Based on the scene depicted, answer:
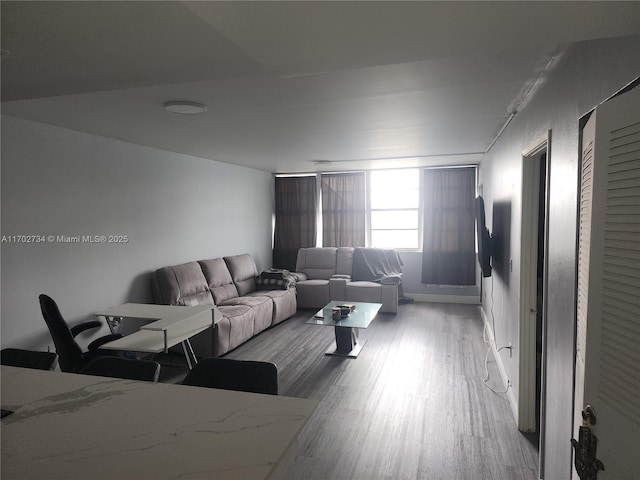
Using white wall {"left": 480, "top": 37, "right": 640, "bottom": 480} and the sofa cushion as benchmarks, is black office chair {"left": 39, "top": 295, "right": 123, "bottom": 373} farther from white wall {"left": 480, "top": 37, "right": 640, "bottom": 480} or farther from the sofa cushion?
white wall {"left": 480, "top": 37, "right": 640, "bottom": 480}

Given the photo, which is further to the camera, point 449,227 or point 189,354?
point 449,227

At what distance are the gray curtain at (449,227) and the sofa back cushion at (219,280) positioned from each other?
339 cm

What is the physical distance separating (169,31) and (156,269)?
148 inches

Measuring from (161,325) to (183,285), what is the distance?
5.63 feet

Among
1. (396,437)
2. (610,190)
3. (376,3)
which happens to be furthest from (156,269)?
(610,190)

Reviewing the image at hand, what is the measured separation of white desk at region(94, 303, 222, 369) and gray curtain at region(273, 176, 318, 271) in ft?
12.5

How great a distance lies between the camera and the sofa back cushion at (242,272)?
574 centimetres

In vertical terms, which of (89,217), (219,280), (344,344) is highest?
(89,217)

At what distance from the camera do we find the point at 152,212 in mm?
4512

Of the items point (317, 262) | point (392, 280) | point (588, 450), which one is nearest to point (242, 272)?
point (317, 262)

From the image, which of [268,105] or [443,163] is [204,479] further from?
[443,163]

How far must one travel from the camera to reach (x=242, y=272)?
5.93 meters

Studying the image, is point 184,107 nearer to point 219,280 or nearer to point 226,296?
point 219,280

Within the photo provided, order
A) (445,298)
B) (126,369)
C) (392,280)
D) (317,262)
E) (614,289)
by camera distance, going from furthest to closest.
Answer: (317,262)
(445,298)
(392,280)
(126,369)
(614,289)
